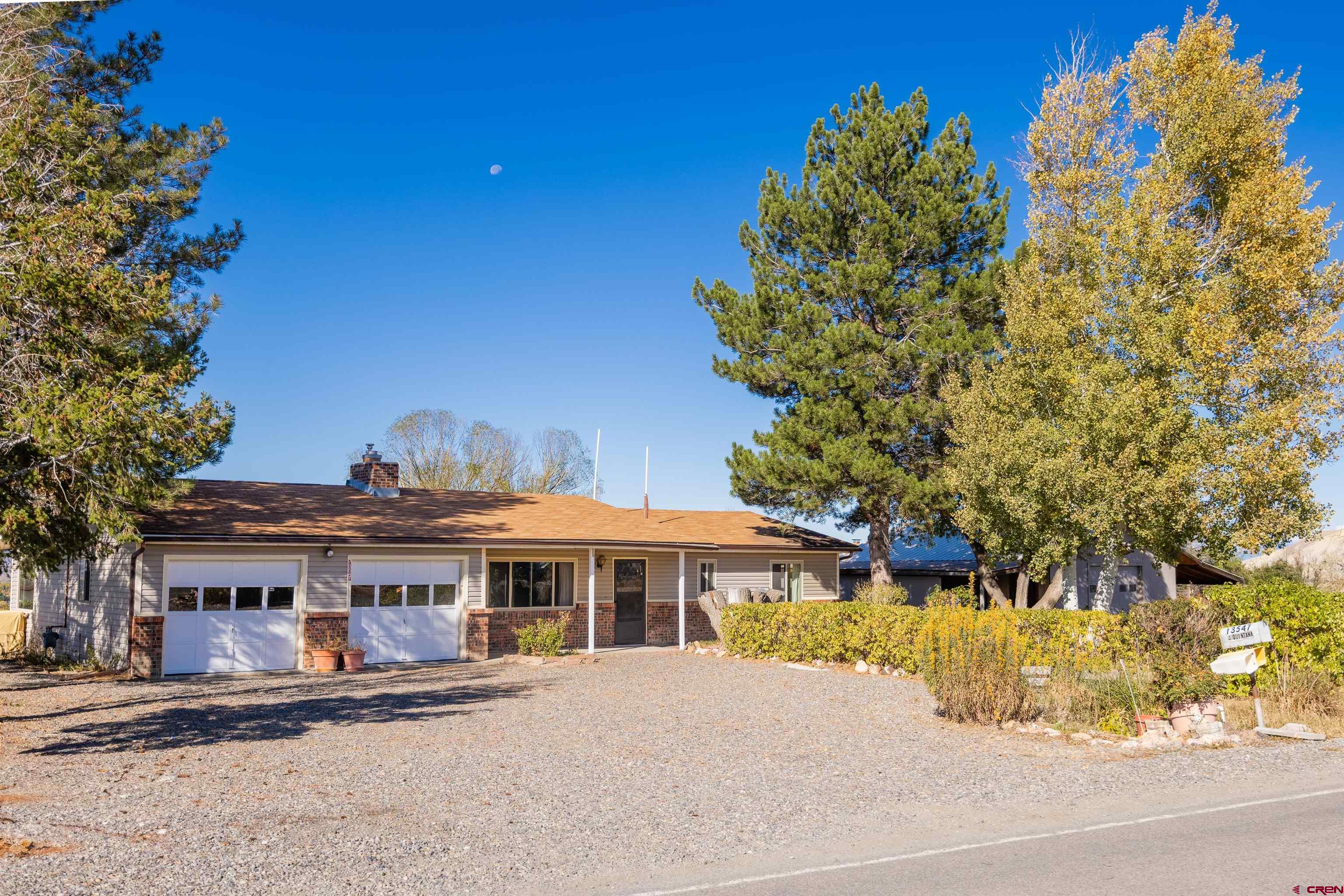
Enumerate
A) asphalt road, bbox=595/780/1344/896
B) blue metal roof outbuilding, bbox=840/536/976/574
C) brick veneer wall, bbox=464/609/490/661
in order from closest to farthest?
asphalt road, bbox=595/780/1344/896 < brick veneer wall, bbox=464/609/490/661 < blue metal roof outbuilding, bbox=840/536/976/574

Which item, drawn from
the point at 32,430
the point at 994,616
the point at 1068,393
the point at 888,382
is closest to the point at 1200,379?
the point at 1068,393

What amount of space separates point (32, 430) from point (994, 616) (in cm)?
1142

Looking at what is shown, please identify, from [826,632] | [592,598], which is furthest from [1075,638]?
[592,598]

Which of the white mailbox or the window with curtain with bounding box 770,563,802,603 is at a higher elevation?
the window with curtain with bounding box 770,563,802,603

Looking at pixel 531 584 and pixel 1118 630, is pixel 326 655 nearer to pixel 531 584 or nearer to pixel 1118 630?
pixel 531 584

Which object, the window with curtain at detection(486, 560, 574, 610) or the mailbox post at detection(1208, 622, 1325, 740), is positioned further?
the window with curtain at detection(486, 560, 574, 610)

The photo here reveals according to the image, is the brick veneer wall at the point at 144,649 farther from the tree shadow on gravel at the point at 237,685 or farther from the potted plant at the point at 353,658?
the potted plant at the point at 353,658

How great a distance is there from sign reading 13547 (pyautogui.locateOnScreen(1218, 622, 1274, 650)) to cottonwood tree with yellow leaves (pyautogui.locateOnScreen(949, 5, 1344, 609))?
7.65m

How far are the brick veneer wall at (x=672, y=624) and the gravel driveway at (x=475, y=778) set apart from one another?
30.6ft

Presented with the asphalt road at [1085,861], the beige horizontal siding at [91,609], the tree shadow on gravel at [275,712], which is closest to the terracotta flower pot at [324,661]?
the tree shadow on gravel at [275,712]

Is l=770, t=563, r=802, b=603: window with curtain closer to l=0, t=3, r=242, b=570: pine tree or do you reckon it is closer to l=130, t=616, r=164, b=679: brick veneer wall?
l=130, t=616, r=164, b=679: brick veneer wall

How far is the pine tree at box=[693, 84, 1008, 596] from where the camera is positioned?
79.6 feet

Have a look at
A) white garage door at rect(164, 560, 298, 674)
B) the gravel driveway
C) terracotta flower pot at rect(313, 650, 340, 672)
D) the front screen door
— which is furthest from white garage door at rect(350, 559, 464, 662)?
the front screen door

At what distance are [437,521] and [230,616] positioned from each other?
4959 millimetres
